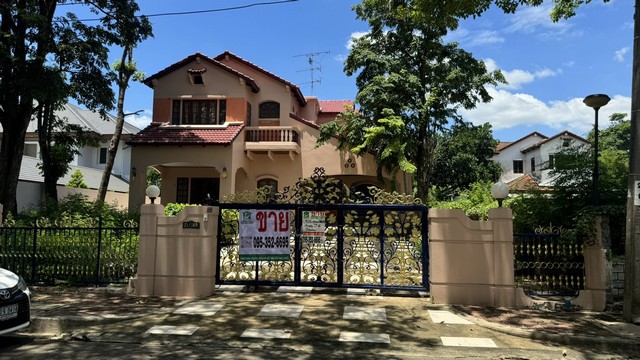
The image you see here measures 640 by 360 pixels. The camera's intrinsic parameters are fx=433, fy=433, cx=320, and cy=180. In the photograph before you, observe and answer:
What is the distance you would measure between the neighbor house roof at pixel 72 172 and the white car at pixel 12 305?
18151 millimetres

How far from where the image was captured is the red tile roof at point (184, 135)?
17.4 meters

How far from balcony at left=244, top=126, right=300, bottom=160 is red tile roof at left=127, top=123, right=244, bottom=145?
79 cm

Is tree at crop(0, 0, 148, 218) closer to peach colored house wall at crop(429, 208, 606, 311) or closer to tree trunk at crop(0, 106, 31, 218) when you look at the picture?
tree trunk at crop(0, 106, 31, 218)

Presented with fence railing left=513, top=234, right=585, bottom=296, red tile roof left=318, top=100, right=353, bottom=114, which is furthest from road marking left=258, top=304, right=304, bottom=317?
red tile roof left=318, top=100, right=353, bottom=114

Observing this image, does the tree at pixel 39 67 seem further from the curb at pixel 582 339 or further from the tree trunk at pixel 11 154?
the curb at pixel 582 339

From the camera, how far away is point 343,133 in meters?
18.8

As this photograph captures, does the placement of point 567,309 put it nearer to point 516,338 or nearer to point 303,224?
point 516,338

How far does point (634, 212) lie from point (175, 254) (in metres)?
7.80

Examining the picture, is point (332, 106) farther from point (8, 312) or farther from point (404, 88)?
point (8, 312)

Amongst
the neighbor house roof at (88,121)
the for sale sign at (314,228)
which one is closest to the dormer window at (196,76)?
the neighbor house roof at (88,121)

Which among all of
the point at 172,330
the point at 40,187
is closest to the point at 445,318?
the point at 172,330

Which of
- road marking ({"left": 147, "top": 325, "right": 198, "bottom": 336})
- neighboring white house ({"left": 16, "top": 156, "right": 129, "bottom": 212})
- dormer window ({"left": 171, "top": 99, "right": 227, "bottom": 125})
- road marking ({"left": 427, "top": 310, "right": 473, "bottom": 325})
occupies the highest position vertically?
dormer window ({"left": 171, "top": 99, "right": 227, "bottom": 125})

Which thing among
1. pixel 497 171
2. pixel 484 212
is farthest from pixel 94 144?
pixel 497 171

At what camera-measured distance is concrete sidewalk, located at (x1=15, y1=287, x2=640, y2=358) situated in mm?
5961
